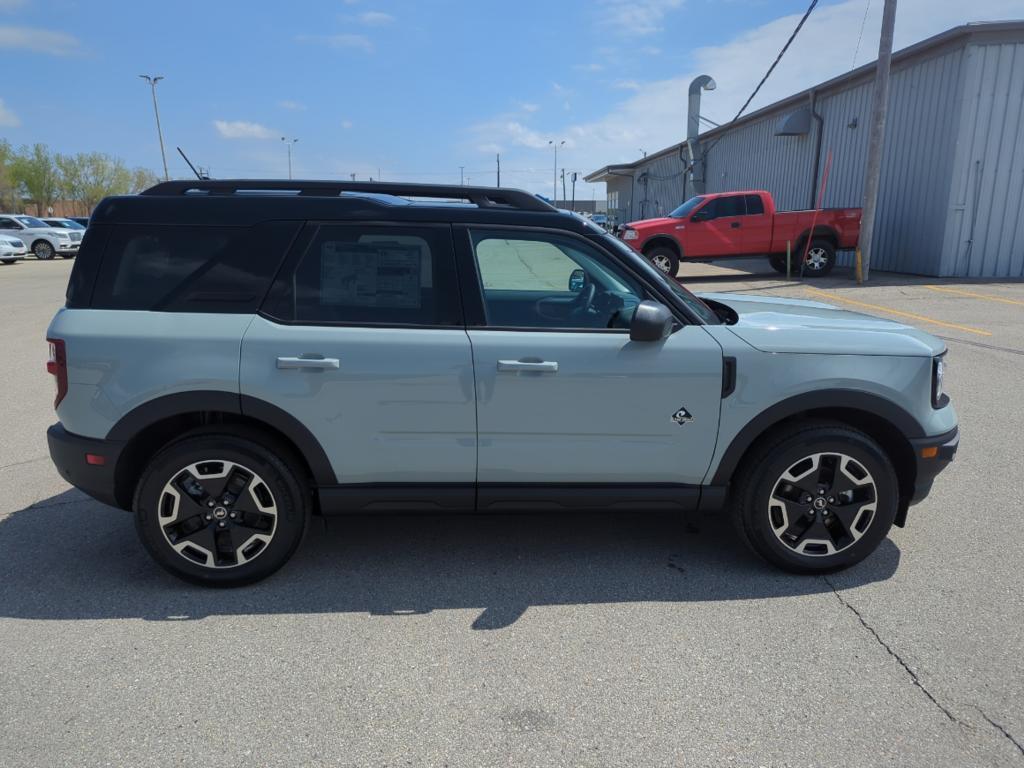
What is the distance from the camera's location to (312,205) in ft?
11.1

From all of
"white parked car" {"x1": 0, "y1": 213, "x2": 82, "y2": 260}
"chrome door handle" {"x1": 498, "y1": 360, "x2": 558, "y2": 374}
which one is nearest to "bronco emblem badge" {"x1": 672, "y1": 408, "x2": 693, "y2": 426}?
"chrome door handle" {"x1": 498, "y1": 360, "x2": 558, "y2": 374}

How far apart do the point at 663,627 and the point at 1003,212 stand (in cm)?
1713

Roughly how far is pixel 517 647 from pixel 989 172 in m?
17.3

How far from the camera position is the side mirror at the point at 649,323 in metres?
3.21

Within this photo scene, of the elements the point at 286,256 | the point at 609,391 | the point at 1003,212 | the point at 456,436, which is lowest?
the point at 456,436

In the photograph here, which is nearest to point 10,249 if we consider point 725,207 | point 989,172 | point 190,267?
point 725,207

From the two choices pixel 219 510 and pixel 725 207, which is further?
pixel 725 207

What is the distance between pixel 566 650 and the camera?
2.93 m

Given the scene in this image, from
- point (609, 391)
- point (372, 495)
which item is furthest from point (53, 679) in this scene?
point (609, 391)

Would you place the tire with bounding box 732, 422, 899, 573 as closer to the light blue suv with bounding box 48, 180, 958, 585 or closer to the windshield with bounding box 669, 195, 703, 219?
the light blue suv with bounding box 48, 180, 958, 585

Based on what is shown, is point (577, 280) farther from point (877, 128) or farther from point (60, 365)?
point (877, 128)

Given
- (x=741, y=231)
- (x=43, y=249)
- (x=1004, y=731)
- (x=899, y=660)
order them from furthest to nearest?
(x=43, y=249) < (x=741, y=231) < (x=899, y=660) < (x=1004, y=731)

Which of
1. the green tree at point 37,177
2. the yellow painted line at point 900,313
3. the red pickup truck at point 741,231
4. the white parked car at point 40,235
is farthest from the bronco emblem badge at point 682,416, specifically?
the green tree at point 37,177

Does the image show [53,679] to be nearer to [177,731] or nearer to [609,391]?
[177,731]
